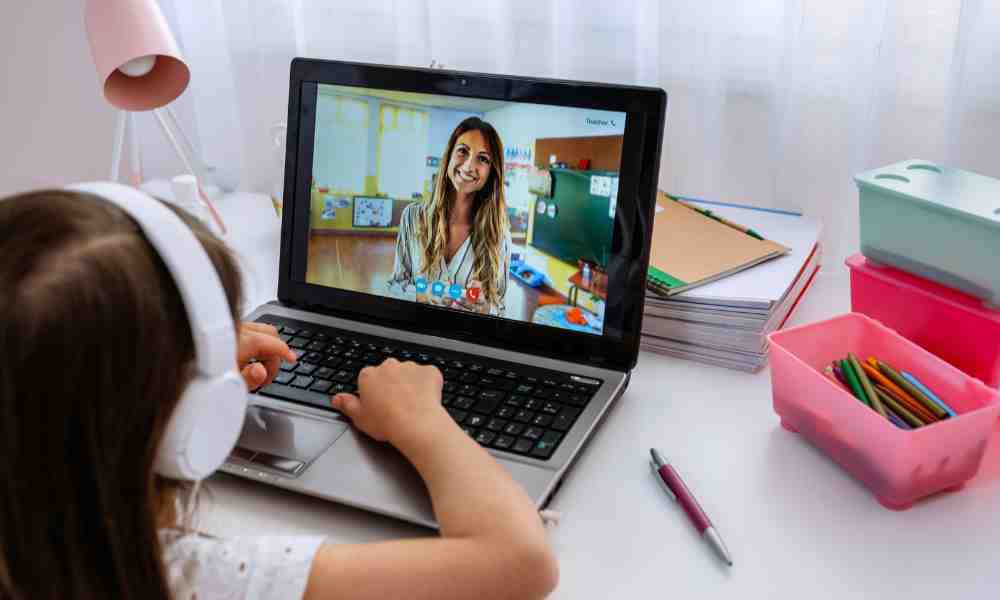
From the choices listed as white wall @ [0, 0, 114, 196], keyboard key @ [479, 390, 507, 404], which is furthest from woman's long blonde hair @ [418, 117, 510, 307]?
white wall @ [0, 0, 114, 196]

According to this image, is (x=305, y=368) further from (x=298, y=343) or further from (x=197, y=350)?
(x=197, y=350)

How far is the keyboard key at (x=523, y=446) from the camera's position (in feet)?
2.35

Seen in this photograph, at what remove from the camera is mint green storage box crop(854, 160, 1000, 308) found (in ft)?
2.47

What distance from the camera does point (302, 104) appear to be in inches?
37.0

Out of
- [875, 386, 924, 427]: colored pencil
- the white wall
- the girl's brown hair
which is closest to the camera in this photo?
the girl's brown hair

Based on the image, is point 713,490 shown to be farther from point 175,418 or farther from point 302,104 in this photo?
point 302,104

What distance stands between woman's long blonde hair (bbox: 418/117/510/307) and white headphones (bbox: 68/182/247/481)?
39 centimetres

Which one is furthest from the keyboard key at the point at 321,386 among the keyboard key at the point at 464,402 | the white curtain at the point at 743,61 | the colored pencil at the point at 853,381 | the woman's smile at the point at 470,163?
the white curtain at the point at 743,61

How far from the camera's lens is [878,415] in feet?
2.19

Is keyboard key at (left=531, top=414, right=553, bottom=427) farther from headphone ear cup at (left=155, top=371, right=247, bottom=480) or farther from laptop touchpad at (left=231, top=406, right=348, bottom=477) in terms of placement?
headphone ear cup at (left=155, top=371, right=247, bottom=480)

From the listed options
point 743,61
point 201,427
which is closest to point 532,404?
point 201,427

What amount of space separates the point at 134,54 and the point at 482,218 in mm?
419

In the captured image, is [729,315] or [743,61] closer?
[729,315]

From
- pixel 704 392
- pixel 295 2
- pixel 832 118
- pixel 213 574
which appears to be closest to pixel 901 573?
pixel 704 392
